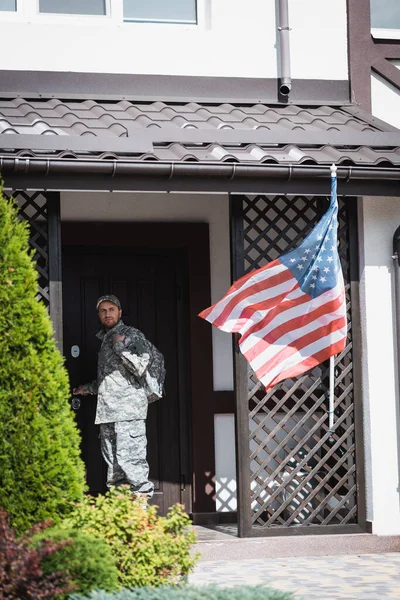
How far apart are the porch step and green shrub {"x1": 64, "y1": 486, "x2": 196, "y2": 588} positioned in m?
2.57

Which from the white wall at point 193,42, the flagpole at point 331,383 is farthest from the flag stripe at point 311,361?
the white wall at point 193,42

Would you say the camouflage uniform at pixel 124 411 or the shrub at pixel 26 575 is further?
the camouflage uniform at pixel 124 411

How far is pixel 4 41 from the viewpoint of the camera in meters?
10.2

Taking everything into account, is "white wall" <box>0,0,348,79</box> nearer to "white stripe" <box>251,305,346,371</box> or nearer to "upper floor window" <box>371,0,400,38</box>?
"upper floor window" <box>371,0,400,38</box>

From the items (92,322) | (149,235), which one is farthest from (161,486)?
(149,235)

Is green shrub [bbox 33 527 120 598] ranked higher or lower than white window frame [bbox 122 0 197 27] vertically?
lower

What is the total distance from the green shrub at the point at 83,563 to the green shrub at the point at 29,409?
2.28ft

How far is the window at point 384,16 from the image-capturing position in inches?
436

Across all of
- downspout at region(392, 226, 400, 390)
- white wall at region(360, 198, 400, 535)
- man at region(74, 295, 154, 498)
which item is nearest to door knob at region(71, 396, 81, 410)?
man at region(74, 295, 154, 498)

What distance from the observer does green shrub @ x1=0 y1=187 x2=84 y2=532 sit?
661 cm

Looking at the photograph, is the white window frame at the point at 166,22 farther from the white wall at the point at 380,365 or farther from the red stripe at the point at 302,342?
the red stripe at the point at 302,342

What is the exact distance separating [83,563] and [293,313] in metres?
3.76

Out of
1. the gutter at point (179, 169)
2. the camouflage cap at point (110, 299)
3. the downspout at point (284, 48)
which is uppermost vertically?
the downspout at point (284, 48)

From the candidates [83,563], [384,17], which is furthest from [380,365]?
[83,563]
